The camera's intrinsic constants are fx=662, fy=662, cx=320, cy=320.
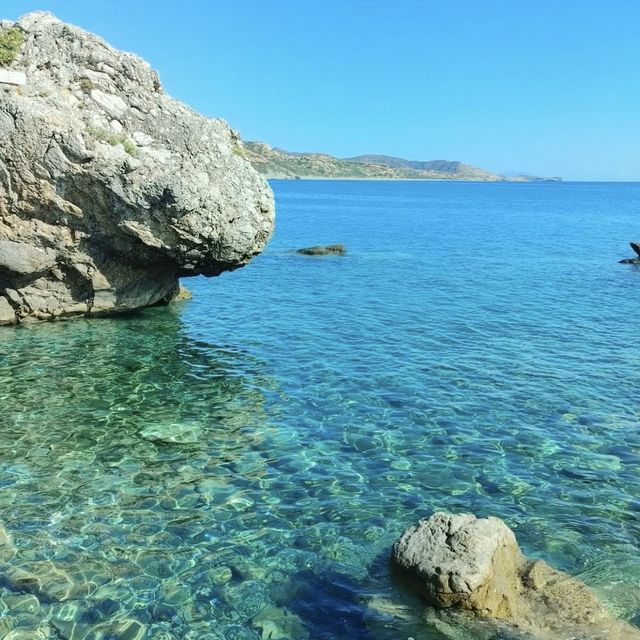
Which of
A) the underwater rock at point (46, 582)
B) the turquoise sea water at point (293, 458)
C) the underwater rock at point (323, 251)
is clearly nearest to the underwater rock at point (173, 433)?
the turquoise sea water at point (293, 458)

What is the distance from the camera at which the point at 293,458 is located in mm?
13383

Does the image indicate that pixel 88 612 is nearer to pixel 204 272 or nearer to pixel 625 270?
pixel 204 272

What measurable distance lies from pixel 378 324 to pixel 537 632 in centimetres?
1741

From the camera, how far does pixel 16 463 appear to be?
41.7 feet

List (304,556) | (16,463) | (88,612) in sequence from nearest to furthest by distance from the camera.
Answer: (88,612) < (304,556) < (16,463)

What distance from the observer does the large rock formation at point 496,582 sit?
8.04 meters

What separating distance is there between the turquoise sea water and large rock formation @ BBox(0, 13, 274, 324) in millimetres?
2125

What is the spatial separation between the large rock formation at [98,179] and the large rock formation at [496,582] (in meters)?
14.3

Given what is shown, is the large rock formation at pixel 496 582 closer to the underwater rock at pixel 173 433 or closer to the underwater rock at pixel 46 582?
the underwater rock at pixel 46 582

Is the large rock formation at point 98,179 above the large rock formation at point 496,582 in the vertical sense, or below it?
above

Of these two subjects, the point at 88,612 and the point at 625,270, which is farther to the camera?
the point at 625,270

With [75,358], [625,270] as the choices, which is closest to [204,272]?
[75,358]

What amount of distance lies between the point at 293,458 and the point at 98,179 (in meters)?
11.8

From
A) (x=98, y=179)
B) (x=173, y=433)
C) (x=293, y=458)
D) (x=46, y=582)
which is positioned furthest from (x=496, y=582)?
(x=98, y=179)
